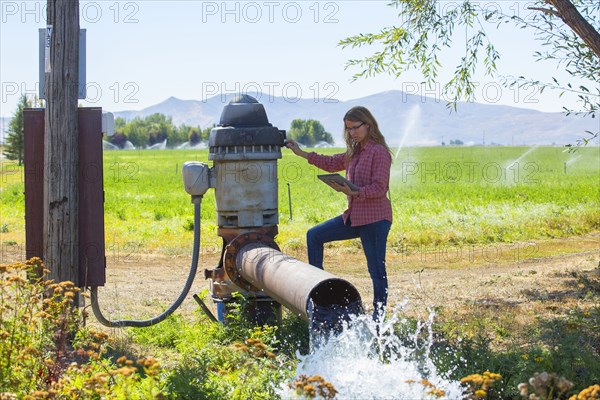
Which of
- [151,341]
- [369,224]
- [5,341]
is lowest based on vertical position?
[151,341]

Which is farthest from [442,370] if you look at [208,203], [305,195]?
[305,195]

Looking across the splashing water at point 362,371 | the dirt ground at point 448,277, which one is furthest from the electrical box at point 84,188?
the splashing water at point 362,371

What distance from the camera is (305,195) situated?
28250mm

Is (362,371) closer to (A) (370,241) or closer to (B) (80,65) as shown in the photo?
(A) (370,241)

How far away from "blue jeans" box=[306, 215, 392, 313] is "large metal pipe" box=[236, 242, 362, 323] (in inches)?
22.6

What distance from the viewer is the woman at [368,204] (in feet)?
21.6

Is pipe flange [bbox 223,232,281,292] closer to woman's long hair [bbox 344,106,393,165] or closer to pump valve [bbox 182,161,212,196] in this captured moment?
pump valve [bbox 182,161,212,196]

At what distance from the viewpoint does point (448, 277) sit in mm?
10969

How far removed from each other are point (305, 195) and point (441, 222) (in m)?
11.6

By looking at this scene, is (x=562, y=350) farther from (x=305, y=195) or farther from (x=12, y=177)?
(x=12, y=177)

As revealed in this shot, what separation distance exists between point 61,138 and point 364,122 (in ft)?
7.66

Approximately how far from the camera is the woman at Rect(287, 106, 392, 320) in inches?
260

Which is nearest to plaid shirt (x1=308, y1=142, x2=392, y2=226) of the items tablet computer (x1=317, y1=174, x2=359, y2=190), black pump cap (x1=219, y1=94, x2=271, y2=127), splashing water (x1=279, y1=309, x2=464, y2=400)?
tablet computer (x1=317, y1=174, x2=359, y2=190)

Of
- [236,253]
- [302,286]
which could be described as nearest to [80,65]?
[236,253]
